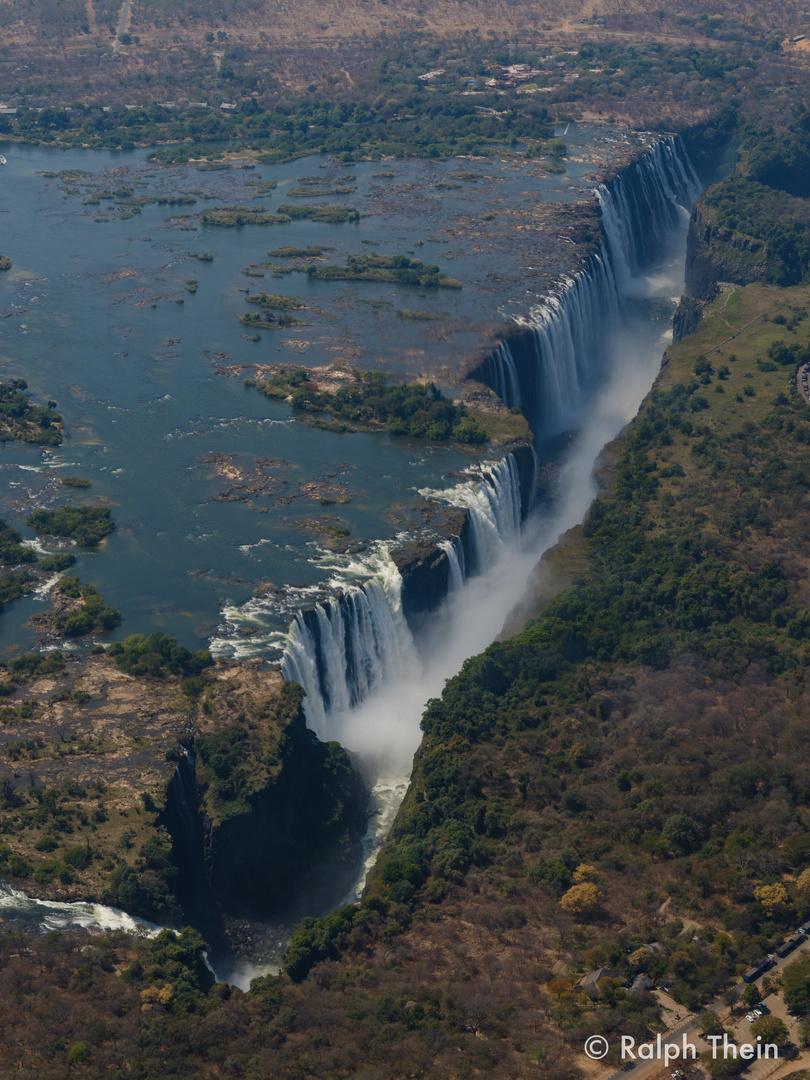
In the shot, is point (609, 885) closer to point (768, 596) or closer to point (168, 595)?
point (768, 596)

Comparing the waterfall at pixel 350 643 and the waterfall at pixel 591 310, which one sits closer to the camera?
the waterfall at pixel 350 643

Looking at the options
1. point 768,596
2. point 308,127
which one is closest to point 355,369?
point 768,596

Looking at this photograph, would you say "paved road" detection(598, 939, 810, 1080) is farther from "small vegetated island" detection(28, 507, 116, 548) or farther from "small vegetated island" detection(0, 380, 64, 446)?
"small vegetated island" detection(0, 380, 64, 446)

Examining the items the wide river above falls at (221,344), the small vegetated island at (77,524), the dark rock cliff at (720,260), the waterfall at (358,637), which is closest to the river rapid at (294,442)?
the waterfall at (358,637)

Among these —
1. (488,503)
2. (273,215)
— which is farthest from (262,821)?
(273,215)

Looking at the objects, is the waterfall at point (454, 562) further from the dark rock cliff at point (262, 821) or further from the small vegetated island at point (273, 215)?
the small vegetated island at point (273, 215)

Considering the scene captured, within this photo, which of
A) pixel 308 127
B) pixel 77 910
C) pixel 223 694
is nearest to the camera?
pixel 77 910

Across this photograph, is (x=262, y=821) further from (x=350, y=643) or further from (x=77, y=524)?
(x=77, y=524)
